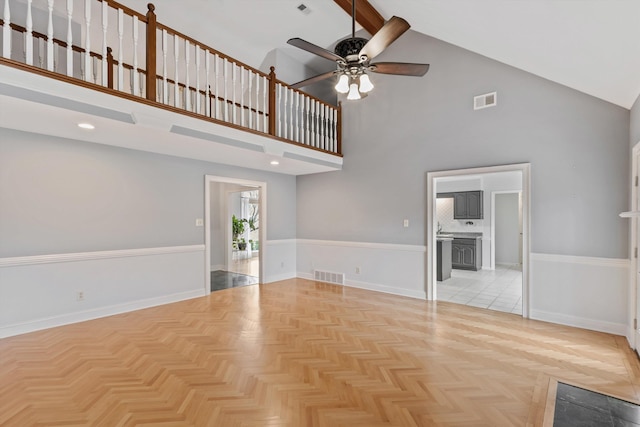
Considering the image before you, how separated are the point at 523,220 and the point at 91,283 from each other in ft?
19.6

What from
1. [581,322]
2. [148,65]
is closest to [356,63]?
[148,65]

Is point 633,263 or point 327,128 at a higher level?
point 327,128

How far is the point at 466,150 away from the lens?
4586 millimetres

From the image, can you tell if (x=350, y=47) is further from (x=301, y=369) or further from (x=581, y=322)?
(x=581, y=322)

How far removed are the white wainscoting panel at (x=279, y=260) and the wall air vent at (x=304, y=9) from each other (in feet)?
14.4

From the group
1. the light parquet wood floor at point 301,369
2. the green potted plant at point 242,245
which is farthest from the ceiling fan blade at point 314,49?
the green potted plant at point 242,245

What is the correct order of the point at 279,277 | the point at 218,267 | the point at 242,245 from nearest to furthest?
the point at 279,277, the point at 218,267, the point at 242,245

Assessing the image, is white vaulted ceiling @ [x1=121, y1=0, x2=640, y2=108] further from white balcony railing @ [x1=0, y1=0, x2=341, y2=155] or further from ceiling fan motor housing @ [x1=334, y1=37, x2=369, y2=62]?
ceiling fan motor housing @ [x1=334, y1=37, x2=369, y2=62]

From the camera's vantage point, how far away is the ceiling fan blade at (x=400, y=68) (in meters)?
3.13

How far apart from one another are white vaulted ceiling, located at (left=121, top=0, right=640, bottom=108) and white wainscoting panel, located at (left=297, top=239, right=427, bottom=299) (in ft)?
9.74

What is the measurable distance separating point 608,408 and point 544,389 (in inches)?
14.9

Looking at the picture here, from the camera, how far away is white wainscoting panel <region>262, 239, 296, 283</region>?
246 inches

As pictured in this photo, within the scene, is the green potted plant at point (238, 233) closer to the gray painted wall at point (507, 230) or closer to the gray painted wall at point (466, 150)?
the gray painted wall at point (466, 150)

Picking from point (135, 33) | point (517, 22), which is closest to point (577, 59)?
point (517, 22)
